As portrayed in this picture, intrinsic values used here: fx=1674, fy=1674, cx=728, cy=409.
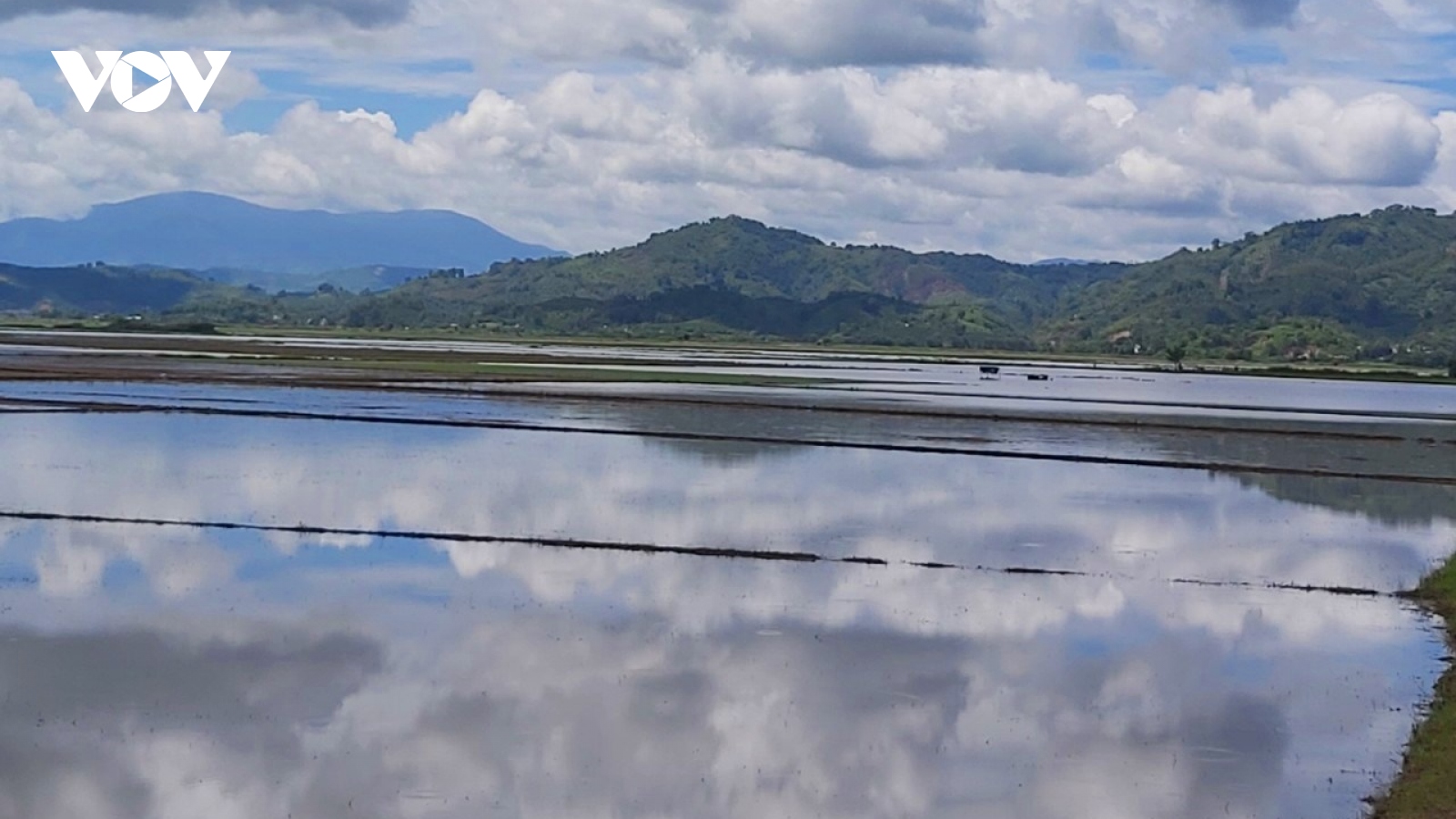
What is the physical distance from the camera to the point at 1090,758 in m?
12.7

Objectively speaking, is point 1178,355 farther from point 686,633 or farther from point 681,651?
point 681,651

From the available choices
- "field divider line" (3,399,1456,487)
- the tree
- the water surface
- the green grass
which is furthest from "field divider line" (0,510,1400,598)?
the tree

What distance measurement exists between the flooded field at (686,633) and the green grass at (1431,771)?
0.70 ft

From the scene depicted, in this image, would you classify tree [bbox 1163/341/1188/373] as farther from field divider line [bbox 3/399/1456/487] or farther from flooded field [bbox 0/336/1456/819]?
flooded field [bbox 0/336/1456/819]

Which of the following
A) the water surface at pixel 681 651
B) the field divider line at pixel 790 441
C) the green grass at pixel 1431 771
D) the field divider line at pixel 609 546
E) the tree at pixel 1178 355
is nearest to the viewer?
the green grass at pixel 1431 771

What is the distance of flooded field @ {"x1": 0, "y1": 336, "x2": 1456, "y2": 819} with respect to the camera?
1167cm

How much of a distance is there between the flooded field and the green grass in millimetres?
214

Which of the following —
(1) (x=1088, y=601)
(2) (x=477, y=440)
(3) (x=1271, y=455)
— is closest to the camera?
(1) (x=1088, y=601)

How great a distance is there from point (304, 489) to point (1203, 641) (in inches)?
584

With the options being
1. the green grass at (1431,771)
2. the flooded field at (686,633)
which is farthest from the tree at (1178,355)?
the green grass at (1431,771)

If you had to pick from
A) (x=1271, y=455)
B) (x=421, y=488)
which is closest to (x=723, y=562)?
(x=421, y=488)

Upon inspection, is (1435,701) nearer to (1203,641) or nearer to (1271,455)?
(1203,641)

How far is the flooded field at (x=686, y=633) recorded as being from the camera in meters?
11.7

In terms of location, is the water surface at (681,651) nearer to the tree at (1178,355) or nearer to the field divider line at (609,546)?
the field divider line at (609,546)
